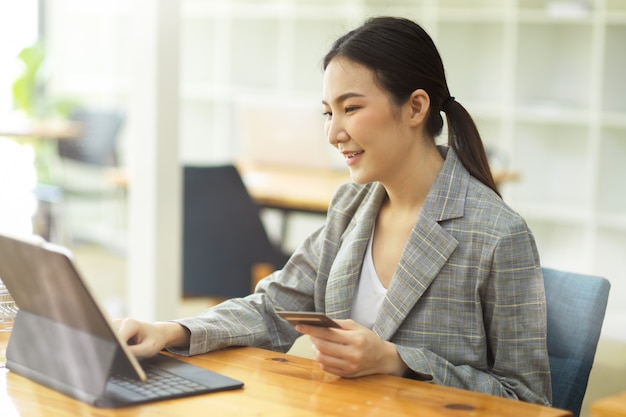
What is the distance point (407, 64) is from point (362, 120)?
14 cm

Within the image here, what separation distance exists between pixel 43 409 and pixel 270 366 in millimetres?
391

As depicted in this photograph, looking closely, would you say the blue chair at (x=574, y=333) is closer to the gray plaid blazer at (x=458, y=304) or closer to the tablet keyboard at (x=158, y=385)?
the gray plaid blazer at (x=458, y=304)

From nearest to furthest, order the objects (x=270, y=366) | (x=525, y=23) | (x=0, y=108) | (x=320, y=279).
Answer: (x=270, y=366)
(x=320, y=279)
(x=525, y=23)
(x=0, y=108)

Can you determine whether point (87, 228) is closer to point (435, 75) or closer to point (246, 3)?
point (246, 3)

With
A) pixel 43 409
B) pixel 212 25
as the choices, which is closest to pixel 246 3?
pixel 212 25

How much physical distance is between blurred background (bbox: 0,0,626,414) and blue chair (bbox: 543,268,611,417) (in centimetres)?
227

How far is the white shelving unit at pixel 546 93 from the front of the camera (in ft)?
17.3

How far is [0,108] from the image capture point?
7.67 meters

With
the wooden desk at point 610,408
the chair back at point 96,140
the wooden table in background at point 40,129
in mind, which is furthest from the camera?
the chair back at point 96,140

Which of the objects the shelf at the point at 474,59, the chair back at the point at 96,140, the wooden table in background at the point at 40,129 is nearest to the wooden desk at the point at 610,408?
the shelf at the point at 474,59

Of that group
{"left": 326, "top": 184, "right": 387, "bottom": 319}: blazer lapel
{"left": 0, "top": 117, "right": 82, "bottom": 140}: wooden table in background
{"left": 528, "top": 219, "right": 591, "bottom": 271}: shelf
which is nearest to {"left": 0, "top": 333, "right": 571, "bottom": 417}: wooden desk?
{"left": 326, "top": 184, "right": 387, "bottom": 319}: blazer lapel

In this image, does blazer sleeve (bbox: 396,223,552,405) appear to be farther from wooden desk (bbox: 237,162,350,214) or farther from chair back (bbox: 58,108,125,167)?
chair back (bbox: 58,108,125,167)

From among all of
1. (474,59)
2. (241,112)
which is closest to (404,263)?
(241,112)

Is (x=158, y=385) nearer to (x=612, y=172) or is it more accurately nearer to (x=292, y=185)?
(x=292, y=185)
